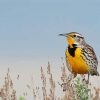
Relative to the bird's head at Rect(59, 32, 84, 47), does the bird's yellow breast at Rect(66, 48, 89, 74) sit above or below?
below

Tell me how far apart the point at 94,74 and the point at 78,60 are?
1.14ft

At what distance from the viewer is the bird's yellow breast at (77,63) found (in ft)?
20.8

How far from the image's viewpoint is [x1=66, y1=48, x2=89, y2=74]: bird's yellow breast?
6.34m

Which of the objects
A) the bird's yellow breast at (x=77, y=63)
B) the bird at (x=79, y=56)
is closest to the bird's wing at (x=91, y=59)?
the bird at (x=79, y=56)

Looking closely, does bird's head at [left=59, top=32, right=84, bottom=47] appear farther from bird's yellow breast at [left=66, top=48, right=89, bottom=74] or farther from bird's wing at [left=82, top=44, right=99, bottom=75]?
bird's yellow breast at [left=66, top=48, right=89, bottom=74]

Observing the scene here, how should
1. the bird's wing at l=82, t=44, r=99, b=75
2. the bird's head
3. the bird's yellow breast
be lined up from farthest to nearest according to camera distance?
the bird's head → the bird's wing at l=82, t=44, r=99, b=75 → the bird's yellow breast

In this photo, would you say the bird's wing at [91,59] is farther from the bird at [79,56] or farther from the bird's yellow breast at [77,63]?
the bird's yellow breast at [77,63]

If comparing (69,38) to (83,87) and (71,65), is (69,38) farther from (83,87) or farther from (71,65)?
(83,87)

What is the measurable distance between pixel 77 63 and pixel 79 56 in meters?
0.16

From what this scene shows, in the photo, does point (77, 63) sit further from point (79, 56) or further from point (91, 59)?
point (91, 59)

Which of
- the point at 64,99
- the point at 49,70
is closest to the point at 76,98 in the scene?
the point at 64,99

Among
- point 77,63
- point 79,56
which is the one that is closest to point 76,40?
point 79,56

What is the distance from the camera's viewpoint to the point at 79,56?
6.54 m


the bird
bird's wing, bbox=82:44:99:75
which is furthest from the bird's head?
bird's wing, bbox=82:44:99:75
